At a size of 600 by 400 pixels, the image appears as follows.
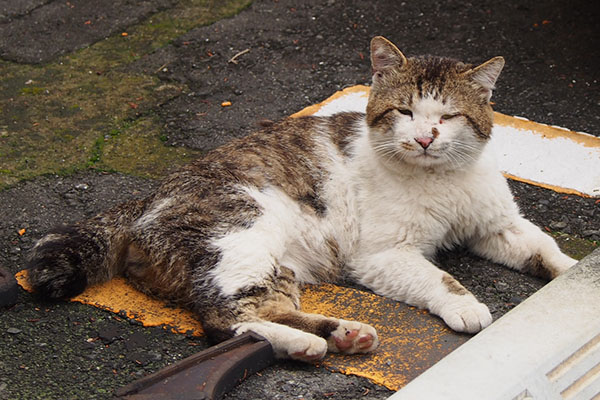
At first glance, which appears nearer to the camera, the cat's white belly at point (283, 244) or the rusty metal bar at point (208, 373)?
the rusty metal bar at point (208, 373)

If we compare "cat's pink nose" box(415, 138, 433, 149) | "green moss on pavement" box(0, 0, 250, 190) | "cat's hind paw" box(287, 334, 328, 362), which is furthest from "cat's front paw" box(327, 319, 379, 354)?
"green moss on pavement" box(0, 0, 250, 190)

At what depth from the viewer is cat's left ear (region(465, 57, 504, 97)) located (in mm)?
3975

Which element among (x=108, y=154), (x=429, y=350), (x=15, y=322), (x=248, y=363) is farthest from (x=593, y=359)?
(x=108, y=154)

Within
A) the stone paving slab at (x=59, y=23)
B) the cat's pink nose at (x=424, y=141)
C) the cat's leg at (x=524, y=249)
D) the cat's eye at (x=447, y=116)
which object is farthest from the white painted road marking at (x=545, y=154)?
the stone paving slab at (x=59, y=23)

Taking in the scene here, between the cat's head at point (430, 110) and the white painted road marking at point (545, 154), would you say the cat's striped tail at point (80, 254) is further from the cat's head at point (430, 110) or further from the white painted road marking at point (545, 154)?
the white painted road marking at point (545, 154)

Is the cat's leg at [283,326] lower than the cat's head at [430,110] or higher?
lower

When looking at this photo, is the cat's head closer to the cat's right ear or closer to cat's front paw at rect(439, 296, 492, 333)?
the cat's right ear

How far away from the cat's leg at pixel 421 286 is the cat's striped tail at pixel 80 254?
119 cm

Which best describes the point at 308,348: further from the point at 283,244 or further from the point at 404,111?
the point at 404,111

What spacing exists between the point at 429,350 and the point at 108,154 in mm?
2700

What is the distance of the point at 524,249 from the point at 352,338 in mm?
1198

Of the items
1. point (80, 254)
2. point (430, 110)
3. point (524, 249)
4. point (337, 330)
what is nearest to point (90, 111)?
point (80, 254)

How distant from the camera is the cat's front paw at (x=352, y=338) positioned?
11.3 ft

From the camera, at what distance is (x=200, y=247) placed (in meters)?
3.67
